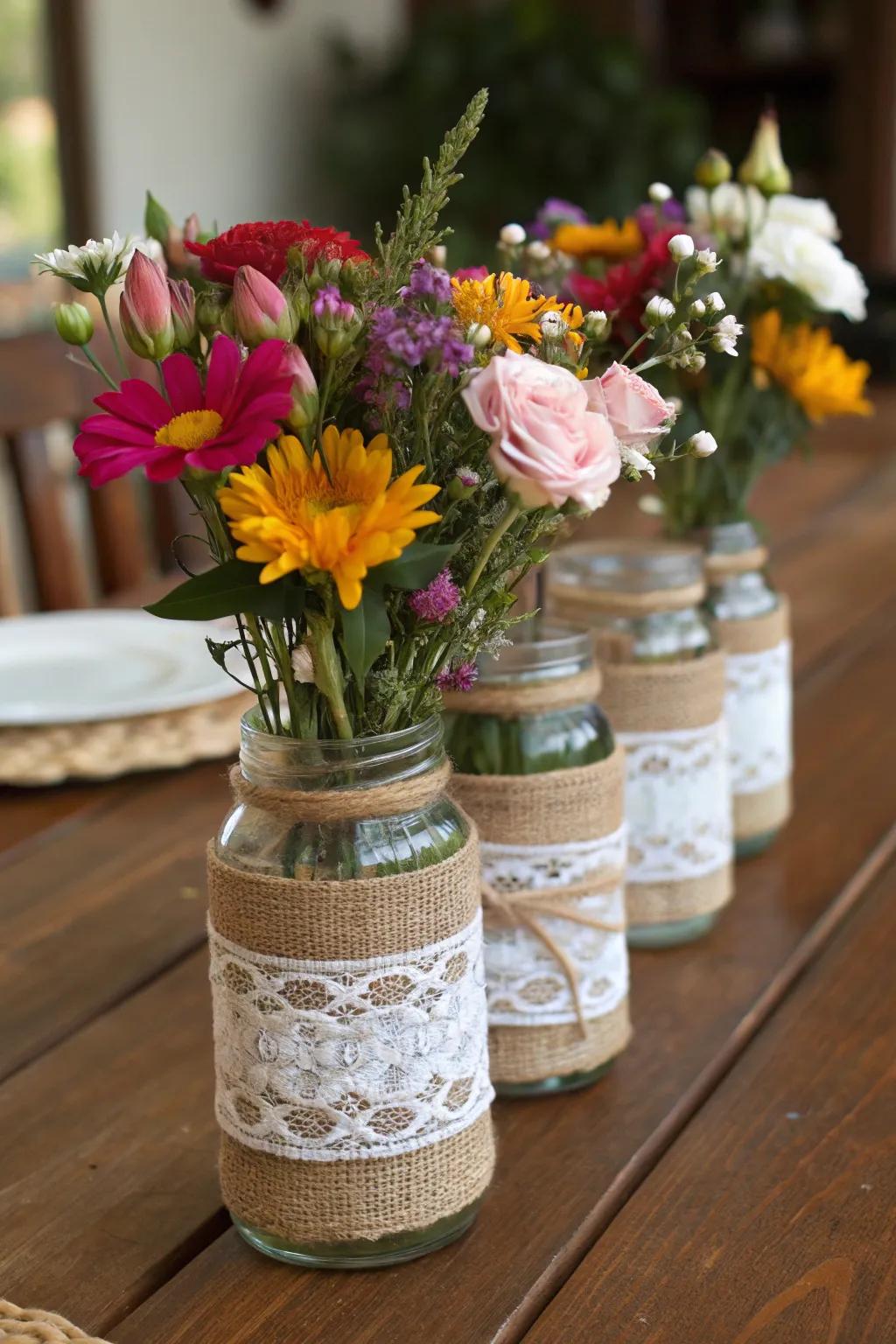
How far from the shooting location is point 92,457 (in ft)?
1.59

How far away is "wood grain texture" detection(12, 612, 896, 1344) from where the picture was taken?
561 mm

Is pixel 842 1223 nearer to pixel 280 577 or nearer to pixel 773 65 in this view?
pixel 280 577

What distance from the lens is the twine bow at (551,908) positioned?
0.70 meters

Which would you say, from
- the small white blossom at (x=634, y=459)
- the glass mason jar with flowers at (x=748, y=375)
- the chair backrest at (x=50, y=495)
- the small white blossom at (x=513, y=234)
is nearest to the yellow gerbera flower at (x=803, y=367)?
the glass mason jar with flowers at (x=748, y=375)

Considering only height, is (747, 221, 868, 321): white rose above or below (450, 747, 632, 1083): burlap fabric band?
above

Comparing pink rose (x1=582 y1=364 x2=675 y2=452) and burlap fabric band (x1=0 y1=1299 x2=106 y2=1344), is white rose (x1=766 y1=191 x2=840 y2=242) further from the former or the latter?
burlap fabric band (x1=0 y1=1299 x2=106 y2=1344)

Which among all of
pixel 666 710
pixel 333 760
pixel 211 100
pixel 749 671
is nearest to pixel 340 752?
pixel 333 760

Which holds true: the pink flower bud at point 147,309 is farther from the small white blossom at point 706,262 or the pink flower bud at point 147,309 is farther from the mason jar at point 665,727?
the mason jar at point 665,727

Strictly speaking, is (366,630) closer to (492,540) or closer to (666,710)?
(492,540)

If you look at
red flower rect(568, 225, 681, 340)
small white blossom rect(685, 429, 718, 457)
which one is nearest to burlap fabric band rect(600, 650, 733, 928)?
red flower rect(568, 225, 681, 340)

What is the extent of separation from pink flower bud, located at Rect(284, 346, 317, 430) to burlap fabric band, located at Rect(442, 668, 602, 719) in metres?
0.24

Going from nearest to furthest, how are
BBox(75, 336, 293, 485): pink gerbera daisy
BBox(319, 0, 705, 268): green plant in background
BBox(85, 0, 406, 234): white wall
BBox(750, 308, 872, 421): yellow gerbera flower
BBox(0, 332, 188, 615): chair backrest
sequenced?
1. BBox(75, 336, 293, 485): pink gerbera daisy
2. BBox(750, 308, 872, 421): yellow gerbera flower
3. BBox(0, 332, 188, 615): chair backrest
4. BBox(85, 0, 406, 234): white wall
5. BBox(319, 0, 705, 268): green plant in background

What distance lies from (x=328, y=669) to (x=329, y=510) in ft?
0.19

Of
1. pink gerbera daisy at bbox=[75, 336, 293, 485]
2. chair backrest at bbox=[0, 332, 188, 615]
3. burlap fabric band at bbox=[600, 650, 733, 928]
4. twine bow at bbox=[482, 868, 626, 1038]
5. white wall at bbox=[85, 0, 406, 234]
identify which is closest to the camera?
pink gerbera daisy at bbox=[75, 336, 293, 485]
